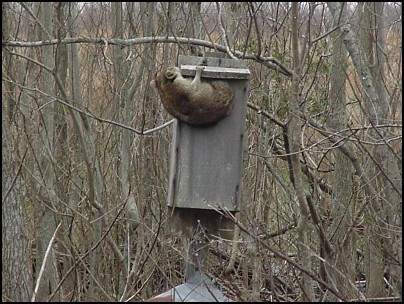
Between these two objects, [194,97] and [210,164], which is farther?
[210,164]

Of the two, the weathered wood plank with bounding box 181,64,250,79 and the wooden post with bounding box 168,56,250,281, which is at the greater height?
the weathered wood plank with bounding box 181,64,250,79

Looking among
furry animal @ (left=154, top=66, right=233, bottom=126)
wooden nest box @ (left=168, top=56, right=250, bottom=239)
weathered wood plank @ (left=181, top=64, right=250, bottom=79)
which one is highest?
weathered wood plank @ (left=181, top=64, right=250, bottom=79)

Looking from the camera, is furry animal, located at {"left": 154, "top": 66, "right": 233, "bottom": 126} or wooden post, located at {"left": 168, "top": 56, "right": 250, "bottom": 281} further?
wooden post, located at {"left": 168, "top": 56, "right": 250, "bottom": 281}

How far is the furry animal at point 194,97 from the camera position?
10.8 ft

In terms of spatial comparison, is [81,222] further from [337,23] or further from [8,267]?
[337,23]

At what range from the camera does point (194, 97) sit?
3.30m

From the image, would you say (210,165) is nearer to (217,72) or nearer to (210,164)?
(210,164)

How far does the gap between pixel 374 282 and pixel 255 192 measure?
977mm

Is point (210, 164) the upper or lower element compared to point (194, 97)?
lower

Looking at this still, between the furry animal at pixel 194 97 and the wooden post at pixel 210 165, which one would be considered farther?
the wooden post at pixel 210 165

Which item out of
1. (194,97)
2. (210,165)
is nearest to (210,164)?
(210,165)

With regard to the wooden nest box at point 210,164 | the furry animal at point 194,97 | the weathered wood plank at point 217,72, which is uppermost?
the weathered wood plank at point 217,72

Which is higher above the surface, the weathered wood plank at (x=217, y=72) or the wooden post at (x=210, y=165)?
the weathered wood plank at (x=217, y=72)

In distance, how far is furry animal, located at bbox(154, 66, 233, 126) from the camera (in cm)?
330
